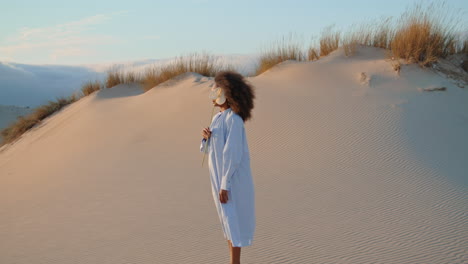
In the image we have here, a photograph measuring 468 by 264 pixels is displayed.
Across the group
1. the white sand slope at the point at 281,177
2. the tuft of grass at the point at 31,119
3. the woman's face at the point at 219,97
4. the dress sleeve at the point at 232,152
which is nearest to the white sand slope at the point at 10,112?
the tuft of grass at the point at 31,119

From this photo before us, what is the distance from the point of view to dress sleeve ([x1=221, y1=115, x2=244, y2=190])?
3.45 m

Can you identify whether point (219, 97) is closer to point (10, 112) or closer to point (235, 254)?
point (235, 254)

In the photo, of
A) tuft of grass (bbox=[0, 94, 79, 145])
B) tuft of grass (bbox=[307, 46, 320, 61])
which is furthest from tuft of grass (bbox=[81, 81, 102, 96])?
tuft of grass (bbox=[307, 46, 320, 61])

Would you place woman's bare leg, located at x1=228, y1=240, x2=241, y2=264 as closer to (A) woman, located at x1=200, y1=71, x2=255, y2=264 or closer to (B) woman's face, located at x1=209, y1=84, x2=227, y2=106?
(A) woman, located at x1=200, y1=71, x2=255, y2=264

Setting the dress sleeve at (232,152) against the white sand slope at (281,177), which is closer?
the dress sleeve at (232,152)

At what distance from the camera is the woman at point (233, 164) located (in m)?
3.48

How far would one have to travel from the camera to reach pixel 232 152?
11.3 ft

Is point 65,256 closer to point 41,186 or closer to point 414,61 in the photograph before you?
point 41,186

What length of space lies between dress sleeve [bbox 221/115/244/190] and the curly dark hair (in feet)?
0.53

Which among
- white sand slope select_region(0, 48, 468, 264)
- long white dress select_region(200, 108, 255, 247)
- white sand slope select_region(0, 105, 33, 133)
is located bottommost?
white sand slope select_region(0, 105, 33, 133)

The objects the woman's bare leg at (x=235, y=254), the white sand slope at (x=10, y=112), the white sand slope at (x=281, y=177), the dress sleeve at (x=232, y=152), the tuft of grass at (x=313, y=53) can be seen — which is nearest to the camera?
the dress sleeve at (x=232, y=152)

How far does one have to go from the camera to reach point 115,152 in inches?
339

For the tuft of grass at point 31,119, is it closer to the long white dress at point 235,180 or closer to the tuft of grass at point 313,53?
the tuft of grass at point 313,53

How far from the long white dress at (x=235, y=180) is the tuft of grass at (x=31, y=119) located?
12398 millimetres
